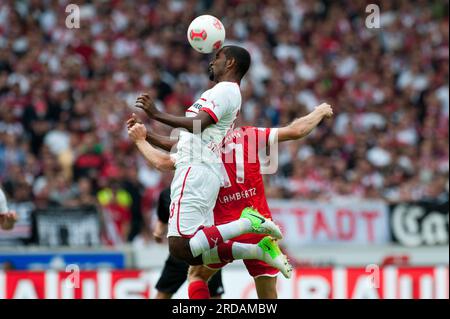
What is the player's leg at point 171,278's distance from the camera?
10.7m

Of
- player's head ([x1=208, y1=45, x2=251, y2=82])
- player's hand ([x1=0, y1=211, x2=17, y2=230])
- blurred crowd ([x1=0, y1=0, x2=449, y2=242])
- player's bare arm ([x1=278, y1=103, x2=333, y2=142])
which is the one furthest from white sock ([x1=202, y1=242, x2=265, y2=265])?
blurred crowd ([x1=0, y1=0, x2=449, y2=242])

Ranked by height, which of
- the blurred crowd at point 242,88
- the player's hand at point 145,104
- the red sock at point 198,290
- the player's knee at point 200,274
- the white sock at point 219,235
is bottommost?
the red sock at point 198,290

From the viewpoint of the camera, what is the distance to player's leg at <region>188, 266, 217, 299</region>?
937 centimetres

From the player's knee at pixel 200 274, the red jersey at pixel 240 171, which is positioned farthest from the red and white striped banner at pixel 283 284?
the red jersey at pixel 240 171

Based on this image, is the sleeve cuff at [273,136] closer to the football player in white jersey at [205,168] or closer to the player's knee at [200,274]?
the football player in white jersey at [205,168]

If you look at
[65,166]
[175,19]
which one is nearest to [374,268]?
[65,166]

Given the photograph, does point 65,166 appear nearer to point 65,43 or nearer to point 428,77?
point 65,43

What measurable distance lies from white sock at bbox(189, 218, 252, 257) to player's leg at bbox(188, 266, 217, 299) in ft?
2.83

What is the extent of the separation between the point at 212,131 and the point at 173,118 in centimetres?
50

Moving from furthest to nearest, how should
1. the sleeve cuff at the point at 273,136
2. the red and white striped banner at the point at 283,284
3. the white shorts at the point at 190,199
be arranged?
the red and white striped banner at the point at 283,284
the sleeve cuff at the point at 273,136
the white shorts at the point at 190,199

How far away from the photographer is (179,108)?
1920cm

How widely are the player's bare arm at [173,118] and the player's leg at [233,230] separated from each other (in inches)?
32.9

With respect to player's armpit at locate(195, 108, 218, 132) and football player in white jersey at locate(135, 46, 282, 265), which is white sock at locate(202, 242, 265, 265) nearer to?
football player in white jersey at locate(135, 46, 282, 265)
